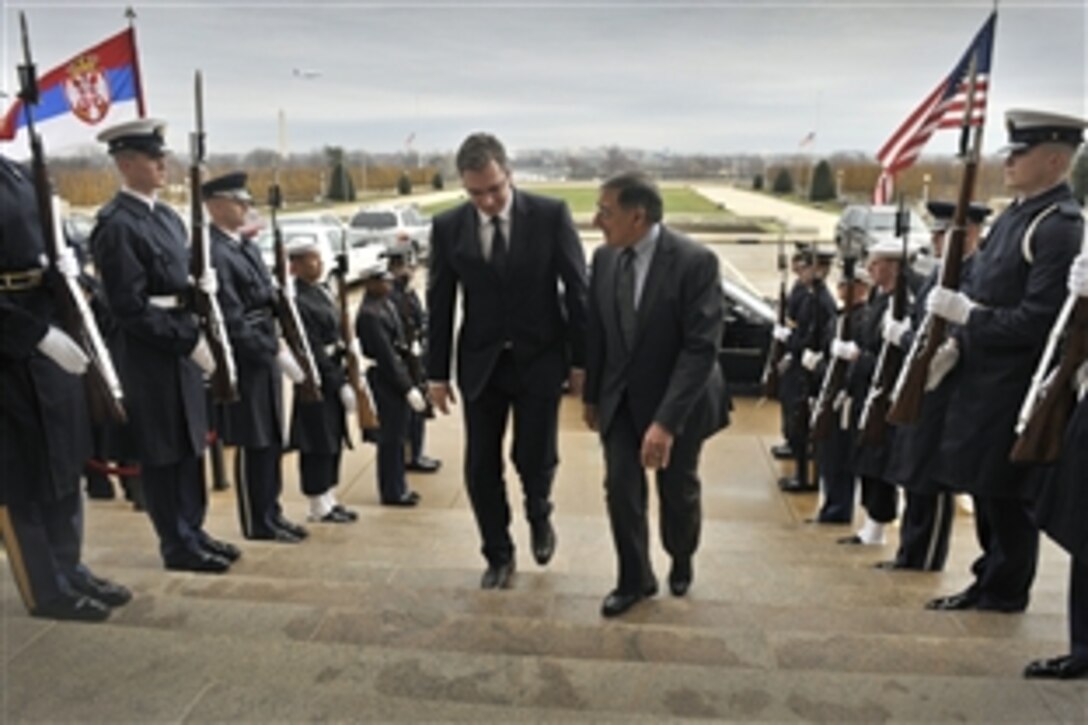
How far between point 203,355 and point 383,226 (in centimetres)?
1906

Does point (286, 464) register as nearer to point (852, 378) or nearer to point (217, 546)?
point (217, 546)

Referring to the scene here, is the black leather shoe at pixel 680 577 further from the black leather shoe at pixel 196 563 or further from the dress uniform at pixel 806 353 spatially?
the dress uniform at pixel 806 353

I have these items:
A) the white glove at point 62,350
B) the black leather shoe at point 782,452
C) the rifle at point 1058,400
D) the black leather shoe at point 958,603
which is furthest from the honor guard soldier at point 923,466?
the white glove at point 62,350

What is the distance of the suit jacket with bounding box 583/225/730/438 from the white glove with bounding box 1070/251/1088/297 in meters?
1.16

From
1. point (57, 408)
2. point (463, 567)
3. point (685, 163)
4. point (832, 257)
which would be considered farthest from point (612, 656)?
point (685, 163)

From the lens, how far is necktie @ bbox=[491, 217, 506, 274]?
3473mm

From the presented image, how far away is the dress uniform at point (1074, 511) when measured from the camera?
2.69 meters

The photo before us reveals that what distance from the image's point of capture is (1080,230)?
316 cm

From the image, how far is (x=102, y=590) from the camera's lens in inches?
125

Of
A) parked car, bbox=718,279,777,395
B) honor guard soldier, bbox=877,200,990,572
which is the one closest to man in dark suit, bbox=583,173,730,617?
honor guard soldier, bbox=877,200,990,572

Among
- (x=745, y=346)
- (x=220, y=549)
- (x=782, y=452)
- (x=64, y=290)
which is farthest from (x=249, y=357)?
(x=745, y=346)

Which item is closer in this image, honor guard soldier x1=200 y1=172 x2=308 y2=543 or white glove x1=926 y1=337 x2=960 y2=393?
white glove x1=926 y1=337 x2=960 y2=393

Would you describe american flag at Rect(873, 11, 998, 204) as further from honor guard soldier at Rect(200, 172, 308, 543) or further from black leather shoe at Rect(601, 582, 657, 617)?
honor guard soldier at Rect(200, 172, 308, 543)

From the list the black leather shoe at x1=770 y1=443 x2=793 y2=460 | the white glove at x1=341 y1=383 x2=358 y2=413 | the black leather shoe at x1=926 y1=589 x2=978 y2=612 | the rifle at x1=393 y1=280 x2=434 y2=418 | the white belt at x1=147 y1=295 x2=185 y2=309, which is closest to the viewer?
Result: the black leather shoe at x1=926 y1=589 x2=978 y2=612
